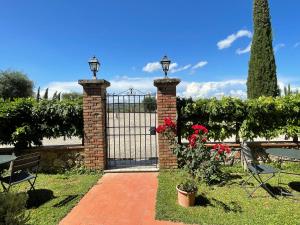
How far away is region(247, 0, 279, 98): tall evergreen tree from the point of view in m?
14.2

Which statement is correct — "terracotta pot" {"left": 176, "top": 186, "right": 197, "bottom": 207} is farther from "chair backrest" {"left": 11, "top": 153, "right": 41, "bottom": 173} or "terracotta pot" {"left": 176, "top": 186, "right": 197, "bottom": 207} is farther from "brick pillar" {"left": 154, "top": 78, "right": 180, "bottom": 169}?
"chair backrest" {"left": 11, "top": 153, "right": 41, "bottom": 173}

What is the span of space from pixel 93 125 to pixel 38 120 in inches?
61.4

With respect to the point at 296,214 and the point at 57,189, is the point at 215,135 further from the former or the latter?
the point at 57,189

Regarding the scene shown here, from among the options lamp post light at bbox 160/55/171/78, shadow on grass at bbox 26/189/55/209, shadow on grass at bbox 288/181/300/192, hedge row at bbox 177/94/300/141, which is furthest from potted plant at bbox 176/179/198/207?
lamp post light at bbox 160/55/171/78

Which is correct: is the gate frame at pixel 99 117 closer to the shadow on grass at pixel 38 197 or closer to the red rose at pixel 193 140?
the red rose at pixel 193 140

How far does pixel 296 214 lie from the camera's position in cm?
427

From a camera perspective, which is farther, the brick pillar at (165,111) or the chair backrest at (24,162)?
the brick pillar at (165,111)

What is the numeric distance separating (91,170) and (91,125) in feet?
3.69

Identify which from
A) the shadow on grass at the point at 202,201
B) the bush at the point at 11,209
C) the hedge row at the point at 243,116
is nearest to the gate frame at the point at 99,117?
the hedge row at the point at 243,116

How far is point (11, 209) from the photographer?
218cm

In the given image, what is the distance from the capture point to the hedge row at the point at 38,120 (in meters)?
7.16

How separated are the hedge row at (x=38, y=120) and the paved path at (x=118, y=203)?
1.78 meters

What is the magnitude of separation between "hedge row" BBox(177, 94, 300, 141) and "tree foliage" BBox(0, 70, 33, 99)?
27216 mm

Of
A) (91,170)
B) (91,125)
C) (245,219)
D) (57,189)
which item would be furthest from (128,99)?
(245,219)
